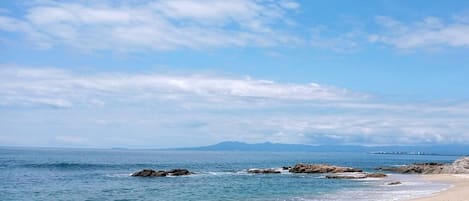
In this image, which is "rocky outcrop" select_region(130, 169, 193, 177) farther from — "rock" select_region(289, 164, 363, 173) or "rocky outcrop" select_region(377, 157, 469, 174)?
"rocky outcrop" select_region(377, 157, 469, 174)

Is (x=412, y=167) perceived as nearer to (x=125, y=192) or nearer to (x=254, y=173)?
(x=254, y=173)

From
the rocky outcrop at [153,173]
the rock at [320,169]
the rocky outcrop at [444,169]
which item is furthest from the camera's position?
the rock at [320,169]

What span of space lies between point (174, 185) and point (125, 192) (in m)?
9.12

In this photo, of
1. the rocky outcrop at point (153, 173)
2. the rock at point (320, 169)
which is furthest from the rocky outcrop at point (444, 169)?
the rocky outcrop at point (153, 173)

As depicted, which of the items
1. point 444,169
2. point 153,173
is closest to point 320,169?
point 444,169

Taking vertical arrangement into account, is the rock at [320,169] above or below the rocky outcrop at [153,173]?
above

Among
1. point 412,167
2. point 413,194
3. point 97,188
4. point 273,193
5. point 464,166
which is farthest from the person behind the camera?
point 412,167

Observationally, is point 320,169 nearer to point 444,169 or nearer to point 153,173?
point 444,169

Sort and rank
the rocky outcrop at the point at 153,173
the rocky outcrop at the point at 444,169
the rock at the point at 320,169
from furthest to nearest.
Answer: the rock at the point at 320,169 → the rocky outcrop at the point at 444,169 → the rocky outcrop at the point at 153,173

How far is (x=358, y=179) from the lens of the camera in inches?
2729

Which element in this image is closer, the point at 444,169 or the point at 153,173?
the point at 153,173

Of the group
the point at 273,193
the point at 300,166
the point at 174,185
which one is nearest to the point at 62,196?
the point at 174,185

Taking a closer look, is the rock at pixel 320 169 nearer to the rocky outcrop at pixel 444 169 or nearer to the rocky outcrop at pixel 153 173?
the rocky outcrop at pixel 444 169

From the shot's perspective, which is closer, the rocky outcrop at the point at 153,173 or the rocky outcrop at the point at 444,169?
the rocky outcrop at the point at 153,173
